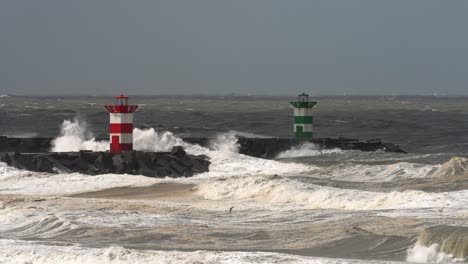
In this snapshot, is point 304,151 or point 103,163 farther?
point 304,151

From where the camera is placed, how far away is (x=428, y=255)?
34.6 ft

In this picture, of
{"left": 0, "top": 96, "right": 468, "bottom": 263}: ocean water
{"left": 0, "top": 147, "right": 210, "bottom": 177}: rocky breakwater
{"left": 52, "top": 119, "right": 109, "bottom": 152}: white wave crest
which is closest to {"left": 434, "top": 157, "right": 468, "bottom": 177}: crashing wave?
{"left": 0, "top": 96, "right": 468, "bottom": 263}: ocean water

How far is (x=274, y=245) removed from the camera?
1139cm

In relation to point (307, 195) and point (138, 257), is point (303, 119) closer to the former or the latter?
point (307, 195)

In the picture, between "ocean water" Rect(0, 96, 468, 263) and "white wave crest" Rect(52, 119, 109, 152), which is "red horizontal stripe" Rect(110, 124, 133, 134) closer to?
"ocean water" Rect(0, 96, 468, 263)

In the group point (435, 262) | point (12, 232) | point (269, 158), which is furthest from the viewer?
point (269, 158)

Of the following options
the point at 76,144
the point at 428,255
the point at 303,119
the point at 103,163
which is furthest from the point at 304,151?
the point at 428,255

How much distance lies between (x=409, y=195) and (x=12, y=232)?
5.50 meters

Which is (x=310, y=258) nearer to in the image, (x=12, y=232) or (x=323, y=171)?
(x=12, y=232)

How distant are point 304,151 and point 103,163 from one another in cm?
749

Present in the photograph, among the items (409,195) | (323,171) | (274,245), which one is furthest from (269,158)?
(274,245)

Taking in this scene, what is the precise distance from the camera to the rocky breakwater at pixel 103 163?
1986cm

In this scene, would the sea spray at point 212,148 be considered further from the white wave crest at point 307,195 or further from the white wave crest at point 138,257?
the white wave crest at point 138,257

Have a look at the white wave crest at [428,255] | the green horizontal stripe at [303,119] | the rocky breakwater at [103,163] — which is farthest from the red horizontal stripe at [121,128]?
the white wave crest at [428,255]
